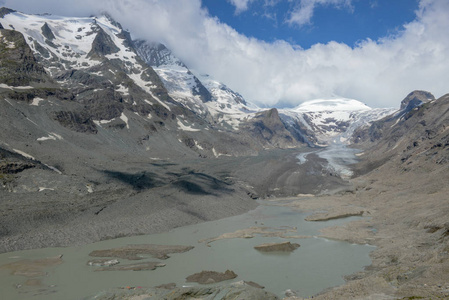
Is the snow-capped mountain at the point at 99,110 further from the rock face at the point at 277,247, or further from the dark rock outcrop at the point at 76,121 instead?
the rock face at the point at 277,247

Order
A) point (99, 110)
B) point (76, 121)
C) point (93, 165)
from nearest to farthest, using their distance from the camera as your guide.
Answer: point (93, 165)
point (76, 121)
point (99, 110)

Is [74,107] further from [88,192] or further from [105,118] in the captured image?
[88,192]

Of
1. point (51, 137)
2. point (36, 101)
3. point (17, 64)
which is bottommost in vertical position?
point (51, 137)

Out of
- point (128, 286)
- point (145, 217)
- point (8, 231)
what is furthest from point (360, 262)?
point (8, 231)

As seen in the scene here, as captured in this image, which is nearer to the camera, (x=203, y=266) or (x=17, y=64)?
(x=203, y=266)

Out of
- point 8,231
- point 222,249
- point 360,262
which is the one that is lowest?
point 8,231

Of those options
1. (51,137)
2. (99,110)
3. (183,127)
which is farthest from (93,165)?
(183,127)

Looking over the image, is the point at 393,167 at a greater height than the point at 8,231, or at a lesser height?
greater

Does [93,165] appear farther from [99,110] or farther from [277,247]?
[99,110]
